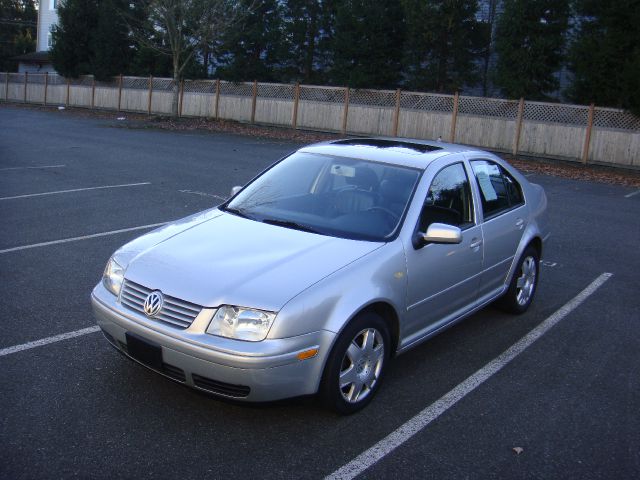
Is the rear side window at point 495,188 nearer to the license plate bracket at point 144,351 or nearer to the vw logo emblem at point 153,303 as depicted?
the vw logo emblem at point 153,303

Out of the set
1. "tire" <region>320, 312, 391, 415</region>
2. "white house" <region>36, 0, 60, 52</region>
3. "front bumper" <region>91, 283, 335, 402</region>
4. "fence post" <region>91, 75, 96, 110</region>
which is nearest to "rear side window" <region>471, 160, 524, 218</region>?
A: "tire" <region>320, 312, 391, 415</region>

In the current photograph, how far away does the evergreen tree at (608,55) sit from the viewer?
802 inches

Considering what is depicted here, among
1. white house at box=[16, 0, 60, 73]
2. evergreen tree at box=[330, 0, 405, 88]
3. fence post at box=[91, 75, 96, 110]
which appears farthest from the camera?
white house at box=[16, 0, 60, 73]

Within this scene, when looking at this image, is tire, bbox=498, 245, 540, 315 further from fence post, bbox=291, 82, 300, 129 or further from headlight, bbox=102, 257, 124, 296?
fence post, bbox=291, 82, 300, 129

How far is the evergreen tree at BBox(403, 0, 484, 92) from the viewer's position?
2603cm

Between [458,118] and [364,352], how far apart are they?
2152cm

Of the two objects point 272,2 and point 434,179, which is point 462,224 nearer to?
point 434,179

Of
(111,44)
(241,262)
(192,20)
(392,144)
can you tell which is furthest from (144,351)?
(111,44)

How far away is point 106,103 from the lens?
129 feet

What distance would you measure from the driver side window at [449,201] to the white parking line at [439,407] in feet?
3.57

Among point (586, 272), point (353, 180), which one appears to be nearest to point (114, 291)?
point (353, 180)

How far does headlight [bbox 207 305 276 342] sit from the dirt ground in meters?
16.2

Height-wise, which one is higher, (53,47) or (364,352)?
(53,47)

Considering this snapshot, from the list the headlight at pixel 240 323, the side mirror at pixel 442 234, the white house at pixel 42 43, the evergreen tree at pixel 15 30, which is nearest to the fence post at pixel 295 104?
the side mirror at pixel 442 234
